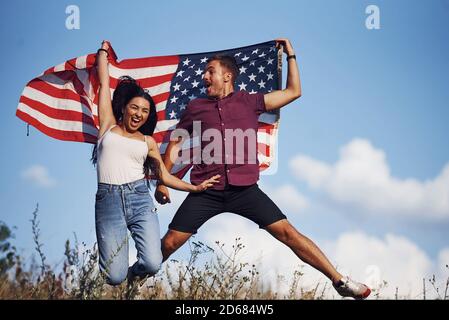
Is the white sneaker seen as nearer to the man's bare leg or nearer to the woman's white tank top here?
the man's bare leg

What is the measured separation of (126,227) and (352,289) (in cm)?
233

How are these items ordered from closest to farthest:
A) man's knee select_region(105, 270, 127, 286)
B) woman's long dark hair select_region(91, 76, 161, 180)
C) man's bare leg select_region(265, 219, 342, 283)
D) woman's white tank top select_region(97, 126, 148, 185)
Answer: man's knee select_region(105, 270, 127, 286) < woman's white tank top select_region(97, 126, 148, 185) < man's bare leg select_region(265, 219, 342, 283) < woman's long dark hair select_region(91, 76, 161, 180)

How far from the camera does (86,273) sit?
4840 millimetres

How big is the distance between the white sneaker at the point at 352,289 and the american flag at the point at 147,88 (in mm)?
2119

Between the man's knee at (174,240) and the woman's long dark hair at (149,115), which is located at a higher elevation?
the woman's long dark hair at (149,115)

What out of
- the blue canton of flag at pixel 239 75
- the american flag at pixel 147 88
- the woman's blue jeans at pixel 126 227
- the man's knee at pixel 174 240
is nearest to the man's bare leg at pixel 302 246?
the man's knee at pixel 174 240

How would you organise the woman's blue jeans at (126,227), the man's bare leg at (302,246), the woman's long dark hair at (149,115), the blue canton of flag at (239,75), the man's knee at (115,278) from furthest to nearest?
the blue canton of flag at (239,75) < the woman's long dark hair at (149,115) < the man's bare leg at (302,246) < the woman's blue jeans at (126,227) < the man's knee at (115,278)

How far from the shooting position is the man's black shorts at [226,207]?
6.01 m

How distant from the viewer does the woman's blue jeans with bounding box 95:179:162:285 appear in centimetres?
553

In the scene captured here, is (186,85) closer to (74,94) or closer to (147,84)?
(147,84)

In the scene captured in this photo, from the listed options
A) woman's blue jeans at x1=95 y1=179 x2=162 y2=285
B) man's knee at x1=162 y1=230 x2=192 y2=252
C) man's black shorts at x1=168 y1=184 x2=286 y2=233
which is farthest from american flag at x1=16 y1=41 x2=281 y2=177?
woman's blue jeans at x1=95 y1=179 x2=162 y2=285

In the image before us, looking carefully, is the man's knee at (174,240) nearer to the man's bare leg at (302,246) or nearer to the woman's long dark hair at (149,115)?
the woman's long dark hair at (149,115)

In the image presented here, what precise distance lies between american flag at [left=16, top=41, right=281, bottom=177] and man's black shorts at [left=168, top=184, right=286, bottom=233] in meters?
1.49
